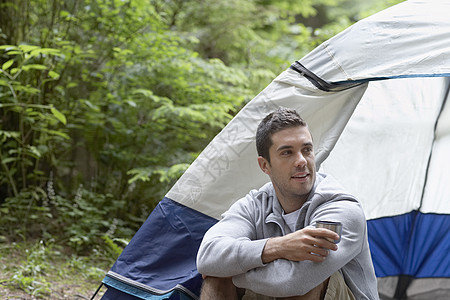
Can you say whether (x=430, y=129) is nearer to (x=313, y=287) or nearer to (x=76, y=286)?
(x=313, y=287)

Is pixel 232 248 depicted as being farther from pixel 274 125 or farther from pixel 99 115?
pixel 99 115

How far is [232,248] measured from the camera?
1.90 metres

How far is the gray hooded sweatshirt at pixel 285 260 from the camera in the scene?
5.88 ft

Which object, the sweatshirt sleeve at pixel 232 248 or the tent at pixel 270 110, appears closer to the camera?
the sweatshirt sleeve at pixel 232 248

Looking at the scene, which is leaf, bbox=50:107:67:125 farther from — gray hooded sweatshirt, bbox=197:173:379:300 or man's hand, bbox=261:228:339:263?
man's hand, bbox=261:228:339:263

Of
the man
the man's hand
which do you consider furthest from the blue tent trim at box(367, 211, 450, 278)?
the man's hand

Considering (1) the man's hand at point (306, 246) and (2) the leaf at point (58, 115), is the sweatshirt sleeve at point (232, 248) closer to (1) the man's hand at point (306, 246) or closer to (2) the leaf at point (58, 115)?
(1) the man's hand at point (306, 246)

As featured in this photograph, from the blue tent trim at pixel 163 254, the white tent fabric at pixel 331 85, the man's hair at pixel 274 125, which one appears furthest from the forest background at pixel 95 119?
the man's hair at pixel 274 125

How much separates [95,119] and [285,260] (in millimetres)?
3268

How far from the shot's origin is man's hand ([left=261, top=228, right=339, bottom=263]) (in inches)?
68.0

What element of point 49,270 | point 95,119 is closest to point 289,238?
point 49,270

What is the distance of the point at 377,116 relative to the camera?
3275mm

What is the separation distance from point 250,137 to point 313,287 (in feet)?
2.86

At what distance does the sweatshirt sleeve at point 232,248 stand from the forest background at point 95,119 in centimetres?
189
